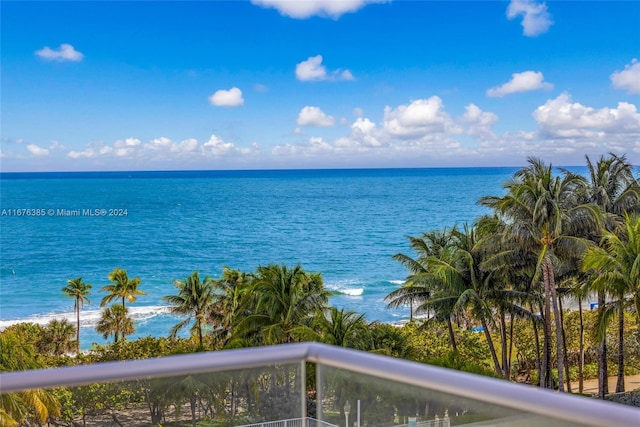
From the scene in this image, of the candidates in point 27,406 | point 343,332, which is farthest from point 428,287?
point 27,406

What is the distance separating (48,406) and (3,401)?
0.12 metres

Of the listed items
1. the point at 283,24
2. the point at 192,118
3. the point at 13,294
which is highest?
the point at 283,24

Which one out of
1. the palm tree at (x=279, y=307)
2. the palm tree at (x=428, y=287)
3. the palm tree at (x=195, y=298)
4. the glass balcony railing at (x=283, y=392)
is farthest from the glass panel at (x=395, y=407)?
the palm tree at (x=195, y=298)

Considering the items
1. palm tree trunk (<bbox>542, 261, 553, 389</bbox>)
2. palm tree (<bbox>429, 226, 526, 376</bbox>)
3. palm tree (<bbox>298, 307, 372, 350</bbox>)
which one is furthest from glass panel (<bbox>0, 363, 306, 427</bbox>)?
palm tree (<bbox>429, 226, 526, 376</bbox>)

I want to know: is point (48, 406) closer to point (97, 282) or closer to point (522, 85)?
point (97, 282)

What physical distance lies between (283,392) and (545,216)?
2540cm

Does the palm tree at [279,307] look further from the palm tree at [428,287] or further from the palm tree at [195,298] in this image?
the palm tree at [195,298]

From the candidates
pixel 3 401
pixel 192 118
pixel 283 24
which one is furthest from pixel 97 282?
pixel 3 401

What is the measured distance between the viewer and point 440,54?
96.6 meters

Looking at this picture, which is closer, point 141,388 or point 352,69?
point 141,388

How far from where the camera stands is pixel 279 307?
90.4 feet

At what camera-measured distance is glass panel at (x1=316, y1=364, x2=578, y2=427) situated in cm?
154

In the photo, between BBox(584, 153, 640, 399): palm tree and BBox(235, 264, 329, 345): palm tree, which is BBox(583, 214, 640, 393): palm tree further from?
BBox(235, 264, 329, 345): palm tree

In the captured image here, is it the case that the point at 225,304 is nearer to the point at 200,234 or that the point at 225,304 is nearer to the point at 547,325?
the point at 547,325
